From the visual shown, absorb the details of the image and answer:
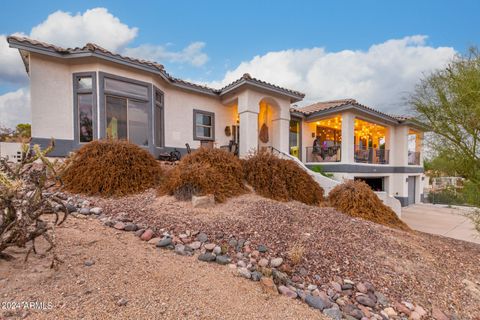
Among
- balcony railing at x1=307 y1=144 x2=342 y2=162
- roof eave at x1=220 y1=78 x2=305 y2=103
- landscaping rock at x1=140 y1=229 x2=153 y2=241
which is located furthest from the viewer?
balcony railing at x1=307 y1=144 x2=342 y2=162

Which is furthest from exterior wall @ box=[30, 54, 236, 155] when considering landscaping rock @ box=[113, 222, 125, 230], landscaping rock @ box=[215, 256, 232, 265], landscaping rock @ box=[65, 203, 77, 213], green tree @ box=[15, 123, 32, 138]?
landscaping rock @ box=[215, 256, 232, 265]

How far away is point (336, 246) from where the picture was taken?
12.9 feet

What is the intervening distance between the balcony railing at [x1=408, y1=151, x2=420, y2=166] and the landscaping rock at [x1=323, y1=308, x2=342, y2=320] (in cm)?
1730

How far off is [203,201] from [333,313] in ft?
10.1

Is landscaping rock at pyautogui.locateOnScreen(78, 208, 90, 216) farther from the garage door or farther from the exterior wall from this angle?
the garage door

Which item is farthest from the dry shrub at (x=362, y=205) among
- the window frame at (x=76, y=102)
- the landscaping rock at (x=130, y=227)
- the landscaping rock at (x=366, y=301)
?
the window frame at (x=76, y=102)

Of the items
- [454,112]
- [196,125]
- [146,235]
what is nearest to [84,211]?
[146,235]

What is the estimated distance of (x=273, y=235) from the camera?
3.94m

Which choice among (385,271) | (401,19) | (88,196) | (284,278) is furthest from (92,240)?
(401,19)

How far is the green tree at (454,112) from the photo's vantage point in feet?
15.9

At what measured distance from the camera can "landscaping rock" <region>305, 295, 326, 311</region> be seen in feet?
8.52

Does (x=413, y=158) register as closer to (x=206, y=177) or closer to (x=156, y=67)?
(x=206, y=177)

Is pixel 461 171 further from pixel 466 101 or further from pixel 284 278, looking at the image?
pixel 284 278

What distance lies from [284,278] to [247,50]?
1333cm
